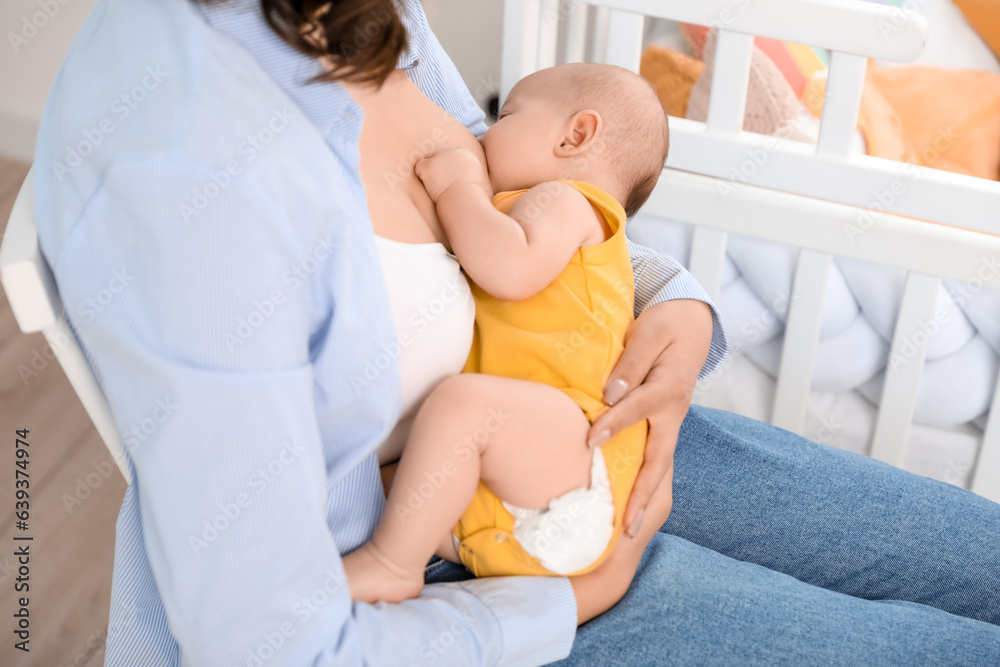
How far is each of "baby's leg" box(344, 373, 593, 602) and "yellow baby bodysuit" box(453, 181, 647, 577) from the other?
0.04 metres

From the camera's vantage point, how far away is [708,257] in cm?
134

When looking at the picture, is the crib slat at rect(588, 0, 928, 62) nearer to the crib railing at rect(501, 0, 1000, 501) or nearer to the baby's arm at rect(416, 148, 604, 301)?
the crib railing at rect(501, 0, 1000, 501)

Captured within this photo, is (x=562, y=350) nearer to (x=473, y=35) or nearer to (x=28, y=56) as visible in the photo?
(x=473, y=35)

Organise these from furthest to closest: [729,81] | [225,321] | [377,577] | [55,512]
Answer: [55,512], [729,81], [377,577], [225,321]

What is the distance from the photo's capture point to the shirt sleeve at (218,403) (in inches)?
22.6

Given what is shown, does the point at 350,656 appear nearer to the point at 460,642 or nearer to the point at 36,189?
the point at 460,642

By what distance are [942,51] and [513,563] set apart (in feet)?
5.51

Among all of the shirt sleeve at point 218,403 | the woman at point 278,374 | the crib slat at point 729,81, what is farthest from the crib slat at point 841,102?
the shirt sleeve at point 218,403

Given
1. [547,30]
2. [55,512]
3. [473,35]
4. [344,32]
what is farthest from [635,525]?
[473,35]

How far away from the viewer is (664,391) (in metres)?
0.87

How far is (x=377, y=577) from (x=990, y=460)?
1078 mm

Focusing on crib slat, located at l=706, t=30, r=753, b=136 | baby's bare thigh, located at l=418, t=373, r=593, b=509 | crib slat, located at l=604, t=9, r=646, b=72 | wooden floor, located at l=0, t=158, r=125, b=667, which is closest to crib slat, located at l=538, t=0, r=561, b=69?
crib slat, located at l=604, t=9, r=646, b=72

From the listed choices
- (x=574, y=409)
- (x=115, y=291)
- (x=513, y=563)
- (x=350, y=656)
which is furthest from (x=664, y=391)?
(x=115, y=291)

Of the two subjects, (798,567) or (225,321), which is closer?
(225,321)
